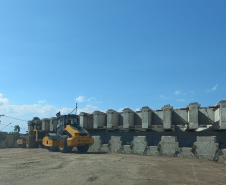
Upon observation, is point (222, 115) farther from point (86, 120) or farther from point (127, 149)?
point (86, 120)

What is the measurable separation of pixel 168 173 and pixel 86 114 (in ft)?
56.2

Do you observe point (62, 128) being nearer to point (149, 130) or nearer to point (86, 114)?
point (86, 114)

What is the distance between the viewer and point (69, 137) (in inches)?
811

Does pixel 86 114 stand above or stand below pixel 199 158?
above

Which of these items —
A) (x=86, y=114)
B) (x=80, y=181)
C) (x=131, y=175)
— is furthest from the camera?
(x=86, y=114)

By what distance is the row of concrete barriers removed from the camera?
50.9 feet

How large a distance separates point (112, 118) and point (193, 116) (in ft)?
26.4

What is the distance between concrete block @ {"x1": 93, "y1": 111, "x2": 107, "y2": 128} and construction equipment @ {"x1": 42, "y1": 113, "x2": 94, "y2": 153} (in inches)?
126

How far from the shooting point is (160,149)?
18203mm

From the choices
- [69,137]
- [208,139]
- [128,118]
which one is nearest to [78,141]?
[69,137]

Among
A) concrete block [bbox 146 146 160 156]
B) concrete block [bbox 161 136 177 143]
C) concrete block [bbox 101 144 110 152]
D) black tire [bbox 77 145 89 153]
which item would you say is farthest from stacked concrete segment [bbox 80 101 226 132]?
black tire [bbox 77 145 89 153]

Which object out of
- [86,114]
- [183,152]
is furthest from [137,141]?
[86,114]

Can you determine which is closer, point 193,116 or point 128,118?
point 193,116

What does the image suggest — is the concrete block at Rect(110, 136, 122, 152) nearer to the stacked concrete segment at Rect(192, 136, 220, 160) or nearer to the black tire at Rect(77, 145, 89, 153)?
the black tire at Rect(77, 145, 89, 153)
